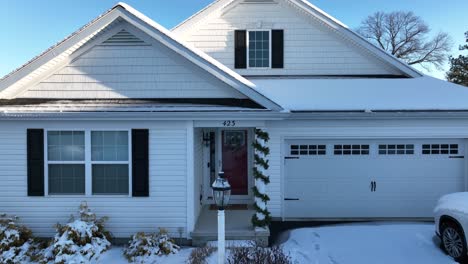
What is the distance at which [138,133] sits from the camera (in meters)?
7.39

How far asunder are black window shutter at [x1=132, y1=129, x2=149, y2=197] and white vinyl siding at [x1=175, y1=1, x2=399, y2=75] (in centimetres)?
500

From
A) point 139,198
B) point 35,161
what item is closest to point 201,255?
point 139,198

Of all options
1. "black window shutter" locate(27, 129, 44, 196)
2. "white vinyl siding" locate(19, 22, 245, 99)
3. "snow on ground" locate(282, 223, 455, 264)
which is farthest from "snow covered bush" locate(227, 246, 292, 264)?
"black window shutter" locate(27, 129, 44, 196)

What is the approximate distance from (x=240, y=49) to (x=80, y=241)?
7684mm

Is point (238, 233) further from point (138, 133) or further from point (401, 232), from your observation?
point (401, 232)

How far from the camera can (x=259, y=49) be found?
11516mm

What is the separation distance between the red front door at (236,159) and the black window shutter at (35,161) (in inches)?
187

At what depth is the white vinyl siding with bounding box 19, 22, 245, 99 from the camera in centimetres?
749

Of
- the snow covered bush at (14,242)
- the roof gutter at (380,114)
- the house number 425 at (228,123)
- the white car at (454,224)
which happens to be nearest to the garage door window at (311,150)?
the roof gutter at (380,114)

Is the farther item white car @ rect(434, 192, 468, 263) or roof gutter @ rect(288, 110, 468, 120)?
roof gutter @ rect(288, 110, 468, 120)

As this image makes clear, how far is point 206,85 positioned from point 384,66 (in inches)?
275

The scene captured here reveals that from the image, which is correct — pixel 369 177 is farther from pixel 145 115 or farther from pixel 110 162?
pixel 110 162

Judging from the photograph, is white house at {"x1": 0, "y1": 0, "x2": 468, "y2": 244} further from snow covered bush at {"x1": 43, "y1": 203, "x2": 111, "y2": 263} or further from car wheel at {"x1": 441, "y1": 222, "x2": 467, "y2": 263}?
car wheel at {"x1": 441, "y1": 222, "x2": 467, "y2": 263}

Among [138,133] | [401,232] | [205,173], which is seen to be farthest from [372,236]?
[138,133]
